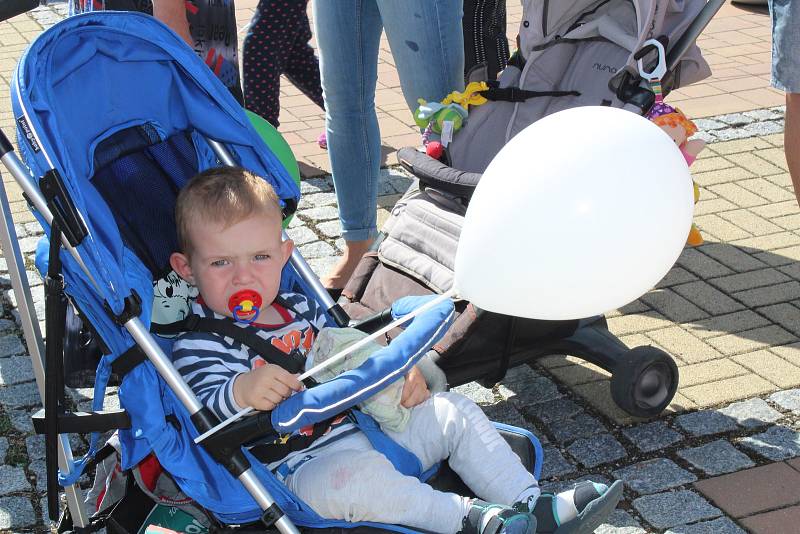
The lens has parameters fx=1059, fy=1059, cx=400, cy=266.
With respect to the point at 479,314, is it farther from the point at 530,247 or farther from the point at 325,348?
the point at 530,247

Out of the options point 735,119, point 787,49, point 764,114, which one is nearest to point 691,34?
point 787,49

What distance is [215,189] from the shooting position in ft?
8.84

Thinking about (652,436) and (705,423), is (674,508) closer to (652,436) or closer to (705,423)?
(652,436)

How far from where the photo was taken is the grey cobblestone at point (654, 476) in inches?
126

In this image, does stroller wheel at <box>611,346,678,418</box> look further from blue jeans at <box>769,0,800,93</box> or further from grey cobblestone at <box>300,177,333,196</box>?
grey cobblestone at <box>300,177,333,196</box>

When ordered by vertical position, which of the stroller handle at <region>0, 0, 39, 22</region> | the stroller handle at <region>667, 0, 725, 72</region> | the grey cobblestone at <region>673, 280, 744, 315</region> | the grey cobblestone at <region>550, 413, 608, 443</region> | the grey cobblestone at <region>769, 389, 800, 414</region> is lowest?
the grey cobblestone at <region>550, 413, 608, 443</region>

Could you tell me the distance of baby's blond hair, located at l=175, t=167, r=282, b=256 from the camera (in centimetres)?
264

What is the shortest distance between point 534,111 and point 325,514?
1.91 metres

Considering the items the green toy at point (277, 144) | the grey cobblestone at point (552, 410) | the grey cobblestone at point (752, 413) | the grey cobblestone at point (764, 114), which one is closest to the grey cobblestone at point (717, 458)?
the grey cobblestone at point (752, 413)

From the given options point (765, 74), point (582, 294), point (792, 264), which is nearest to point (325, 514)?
point (582, 294)

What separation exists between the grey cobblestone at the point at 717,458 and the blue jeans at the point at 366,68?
61.9 inches

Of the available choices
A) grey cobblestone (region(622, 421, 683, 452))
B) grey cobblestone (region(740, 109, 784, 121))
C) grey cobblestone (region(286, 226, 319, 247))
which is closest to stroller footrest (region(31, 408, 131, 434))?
grey cobblestone (region(622, 421, 683, 452))

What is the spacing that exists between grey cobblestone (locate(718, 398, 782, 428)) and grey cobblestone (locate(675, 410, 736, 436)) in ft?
0.10

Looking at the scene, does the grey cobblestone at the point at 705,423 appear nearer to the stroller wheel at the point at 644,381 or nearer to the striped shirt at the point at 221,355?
the stroller wheel at the point at 644,381
